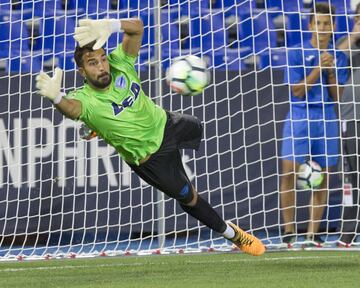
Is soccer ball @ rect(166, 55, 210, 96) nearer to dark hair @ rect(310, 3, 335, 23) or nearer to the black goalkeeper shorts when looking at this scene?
the black goalkeeper shorts

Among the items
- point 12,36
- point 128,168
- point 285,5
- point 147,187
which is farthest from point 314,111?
point 12,36

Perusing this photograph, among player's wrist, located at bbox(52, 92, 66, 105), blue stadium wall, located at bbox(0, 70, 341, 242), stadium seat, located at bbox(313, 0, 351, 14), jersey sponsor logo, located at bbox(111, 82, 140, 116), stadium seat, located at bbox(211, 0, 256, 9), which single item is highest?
stadium seat, located at bbox(211, 0, 256, 9)

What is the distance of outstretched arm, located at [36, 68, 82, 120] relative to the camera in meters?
7.01

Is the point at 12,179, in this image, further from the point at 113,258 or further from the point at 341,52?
the point at 341,52

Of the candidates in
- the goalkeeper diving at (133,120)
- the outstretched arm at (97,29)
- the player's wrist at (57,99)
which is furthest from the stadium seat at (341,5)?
the player's wrist at (57,99)

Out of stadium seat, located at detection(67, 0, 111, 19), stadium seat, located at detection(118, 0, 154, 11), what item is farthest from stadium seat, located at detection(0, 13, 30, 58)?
stadium seat, located at detection(118, 0, 154, 11)

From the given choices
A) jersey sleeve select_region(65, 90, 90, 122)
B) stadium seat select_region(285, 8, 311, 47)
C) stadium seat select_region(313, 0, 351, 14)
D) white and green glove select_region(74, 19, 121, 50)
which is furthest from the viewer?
stadium seat select_region(313, 0, 351, 14)

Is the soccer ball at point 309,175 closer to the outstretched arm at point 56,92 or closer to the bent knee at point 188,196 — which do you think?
the bent knee at point 188,196

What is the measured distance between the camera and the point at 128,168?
35.3ft

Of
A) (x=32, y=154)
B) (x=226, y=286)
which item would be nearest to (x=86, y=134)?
(x=226, y=286)

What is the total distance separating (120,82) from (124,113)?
0.77ft

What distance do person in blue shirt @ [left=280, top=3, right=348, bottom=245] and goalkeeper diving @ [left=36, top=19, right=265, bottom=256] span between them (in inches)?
101

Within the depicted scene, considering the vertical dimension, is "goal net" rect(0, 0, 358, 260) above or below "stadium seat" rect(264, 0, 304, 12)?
below

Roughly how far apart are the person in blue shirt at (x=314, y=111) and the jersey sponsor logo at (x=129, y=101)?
321 cm
